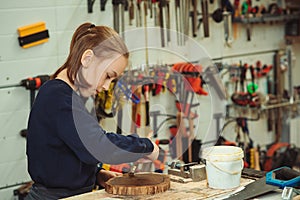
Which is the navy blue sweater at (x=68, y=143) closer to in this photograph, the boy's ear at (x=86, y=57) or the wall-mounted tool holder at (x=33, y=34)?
the boy's ear at (x=86, y=57)

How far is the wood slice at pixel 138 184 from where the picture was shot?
80.8 inches

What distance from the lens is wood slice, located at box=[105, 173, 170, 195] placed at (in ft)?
6.73

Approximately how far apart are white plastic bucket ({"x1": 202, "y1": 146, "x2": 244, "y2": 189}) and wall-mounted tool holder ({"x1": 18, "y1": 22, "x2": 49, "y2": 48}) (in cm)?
157

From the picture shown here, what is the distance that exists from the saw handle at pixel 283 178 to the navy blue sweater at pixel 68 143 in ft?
1.46

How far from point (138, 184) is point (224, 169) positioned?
313 mm

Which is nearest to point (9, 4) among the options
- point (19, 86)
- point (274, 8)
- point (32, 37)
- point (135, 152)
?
point (32, 37)

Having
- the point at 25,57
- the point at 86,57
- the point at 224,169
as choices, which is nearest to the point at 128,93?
the point at 25,57

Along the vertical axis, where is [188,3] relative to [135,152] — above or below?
above

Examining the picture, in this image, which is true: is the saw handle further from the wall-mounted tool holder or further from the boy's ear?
the wall-mounted tool holder

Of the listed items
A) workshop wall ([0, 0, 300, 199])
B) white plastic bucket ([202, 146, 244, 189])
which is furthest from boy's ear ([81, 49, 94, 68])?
workshop wall ([0, 0, 300, 199])

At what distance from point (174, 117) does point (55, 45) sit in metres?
1.02

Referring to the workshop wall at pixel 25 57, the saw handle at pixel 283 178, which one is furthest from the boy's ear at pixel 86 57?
the workshop wall at pixel 25 57

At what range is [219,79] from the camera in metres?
4.15

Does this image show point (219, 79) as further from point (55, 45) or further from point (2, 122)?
point (2, 122)
